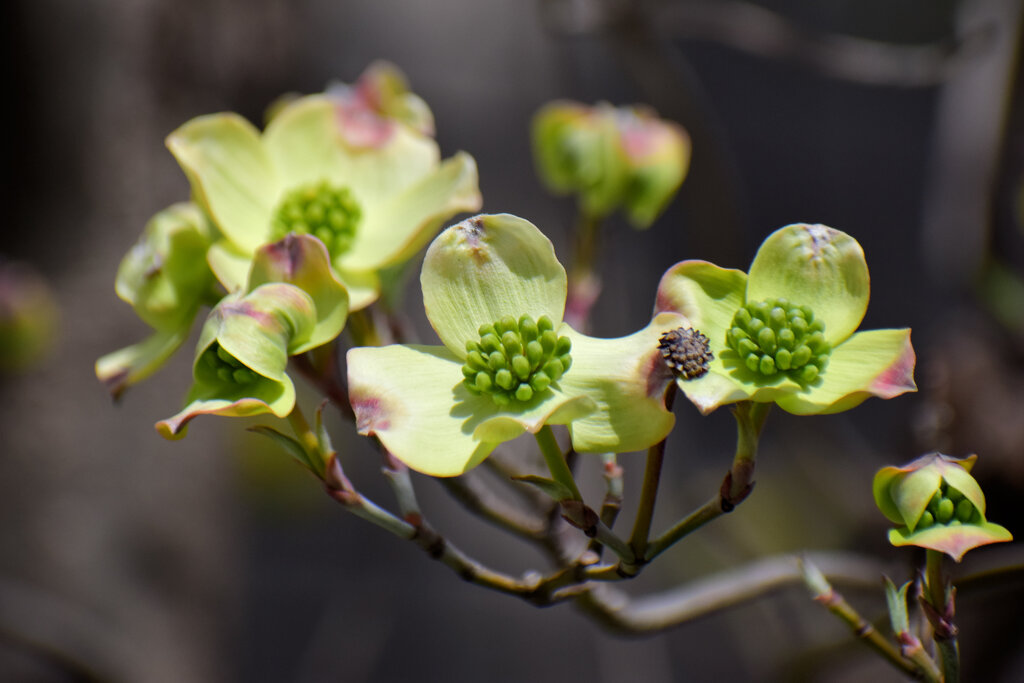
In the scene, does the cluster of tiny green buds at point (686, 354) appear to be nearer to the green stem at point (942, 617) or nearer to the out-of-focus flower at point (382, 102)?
the green stem at point (942, 617)

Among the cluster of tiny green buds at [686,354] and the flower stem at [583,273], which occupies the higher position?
the cluster of tiny green buds at [686,354]

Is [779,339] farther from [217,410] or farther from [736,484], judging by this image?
[217,410]

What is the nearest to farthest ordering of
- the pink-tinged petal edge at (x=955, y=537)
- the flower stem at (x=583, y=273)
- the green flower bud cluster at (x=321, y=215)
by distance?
the pink-tinged petal edge at (x=955, y=537) < the green flower bud cluster at (x=321, y=215) < the flower stem at (x=583, y=273)

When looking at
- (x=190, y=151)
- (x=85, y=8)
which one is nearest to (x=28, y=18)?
(x=85, y=8)

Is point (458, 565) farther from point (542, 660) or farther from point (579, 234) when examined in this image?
point (542, 660)

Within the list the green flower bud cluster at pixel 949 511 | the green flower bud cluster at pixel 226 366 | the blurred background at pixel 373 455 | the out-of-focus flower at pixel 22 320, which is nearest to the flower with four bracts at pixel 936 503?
the green flower bud cluster at pixel 949 511

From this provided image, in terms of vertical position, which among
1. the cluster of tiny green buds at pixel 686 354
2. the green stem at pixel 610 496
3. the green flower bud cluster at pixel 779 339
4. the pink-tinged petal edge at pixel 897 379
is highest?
the cluster of tiny green buds at pixel 686 354

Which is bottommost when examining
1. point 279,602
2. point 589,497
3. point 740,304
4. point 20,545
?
point 279,602
